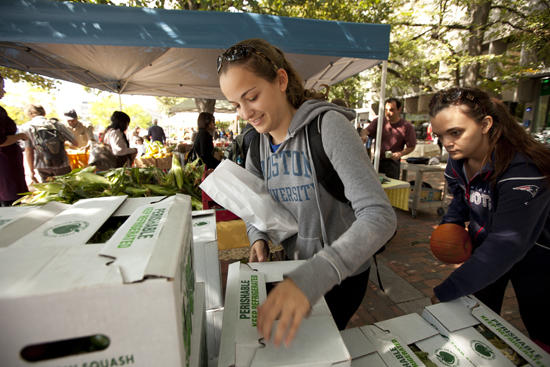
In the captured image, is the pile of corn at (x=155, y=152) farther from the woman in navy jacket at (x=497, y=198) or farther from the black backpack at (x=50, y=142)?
the woman in navy jacket at (x=497, y=198)

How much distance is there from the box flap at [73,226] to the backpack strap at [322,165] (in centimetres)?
78

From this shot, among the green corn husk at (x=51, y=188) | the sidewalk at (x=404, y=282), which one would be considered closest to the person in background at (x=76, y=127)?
the green corn husk at (x=51, y=188)

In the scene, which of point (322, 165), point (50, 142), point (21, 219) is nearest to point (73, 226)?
point (21, 219)

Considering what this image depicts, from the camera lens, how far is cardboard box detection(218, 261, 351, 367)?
708mm

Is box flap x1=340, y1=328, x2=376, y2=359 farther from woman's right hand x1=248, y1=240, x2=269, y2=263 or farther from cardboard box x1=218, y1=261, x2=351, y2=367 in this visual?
woman's right hand x1=248, y1=240, x2=269, y2=263

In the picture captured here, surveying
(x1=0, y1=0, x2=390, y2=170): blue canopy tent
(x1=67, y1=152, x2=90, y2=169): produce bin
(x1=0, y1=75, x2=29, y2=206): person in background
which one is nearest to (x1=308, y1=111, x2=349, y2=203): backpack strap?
(x1=0, y1=0, x2=390, y2=170): blue canopy tent

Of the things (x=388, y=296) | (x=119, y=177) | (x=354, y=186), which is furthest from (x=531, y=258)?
(x=119, y=177)

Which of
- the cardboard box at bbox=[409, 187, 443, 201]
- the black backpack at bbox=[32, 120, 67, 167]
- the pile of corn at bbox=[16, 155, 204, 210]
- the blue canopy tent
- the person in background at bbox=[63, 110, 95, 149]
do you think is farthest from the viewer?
the person in background at bbox=[63, 110, 95, 149]

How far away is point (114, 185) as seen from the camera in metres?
2.42

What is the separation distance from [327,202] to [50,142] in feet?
16.6

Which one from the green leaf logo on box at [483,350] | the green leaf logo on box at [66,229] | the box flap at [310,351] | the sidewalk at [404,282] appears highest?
the green leaf logo on box at [66,229]

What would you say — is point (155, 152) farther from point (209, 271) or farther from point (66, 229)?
point (66, 229)

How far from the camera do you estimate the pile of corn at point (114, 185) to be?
7.34 ft

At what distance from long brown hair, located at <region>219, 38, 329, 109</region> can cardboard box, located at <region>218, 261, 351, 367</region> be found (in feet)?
2.85
